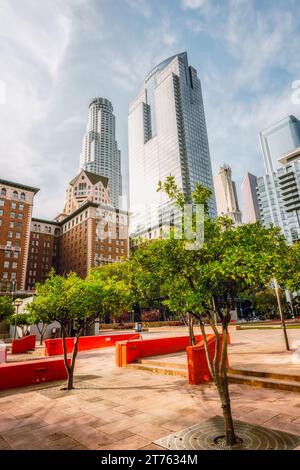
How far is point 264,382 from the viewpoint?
9203 mm

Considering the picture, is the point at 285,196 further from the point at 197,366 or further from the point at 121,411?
the point at 121,411

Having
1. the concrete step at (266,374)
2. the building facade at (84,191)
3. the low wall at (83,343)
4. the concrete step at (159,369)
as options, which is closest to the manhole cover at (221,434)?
the concrete step at (266,374)

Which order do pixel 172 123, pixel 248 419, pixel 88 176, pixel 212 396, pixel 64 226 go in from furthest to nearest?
pixel 172 123, pixel 88 176, pixel 64 226, pixel 212 396, pixel 248 419

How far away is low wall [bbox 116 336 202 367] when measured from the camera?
15.0 metres

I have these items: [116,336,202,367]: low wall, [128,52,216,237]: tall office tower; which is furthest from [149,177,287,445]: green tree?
[128,52,216,237]: tall office tower

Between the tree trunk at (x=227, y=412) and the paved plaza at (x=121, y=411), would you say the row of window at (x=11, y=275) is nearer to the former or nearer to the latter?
the paved plaza at (x=121, y=411)

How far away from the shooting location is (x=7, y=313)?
24031 millimetres

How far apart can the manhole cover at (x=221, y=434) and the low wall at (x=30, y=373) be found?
867 centimetres

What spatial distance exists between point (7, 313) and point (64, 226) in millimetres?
78040

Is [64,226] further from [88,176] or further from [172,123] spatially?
[172,123]

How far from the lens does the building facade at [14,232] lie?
233ft

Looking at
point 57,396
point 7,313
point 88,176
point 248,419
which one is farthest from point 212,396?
point 88,176

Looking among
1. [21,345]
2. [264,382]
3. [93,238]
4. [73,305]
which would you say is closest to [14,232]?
[93,238]

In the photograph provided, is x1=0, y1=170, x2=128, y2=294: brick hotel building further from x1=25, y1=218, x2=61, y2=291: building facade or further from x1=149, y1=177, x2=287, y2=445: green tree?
x1=149, y1=177, x2=287, y2=445: green tree
